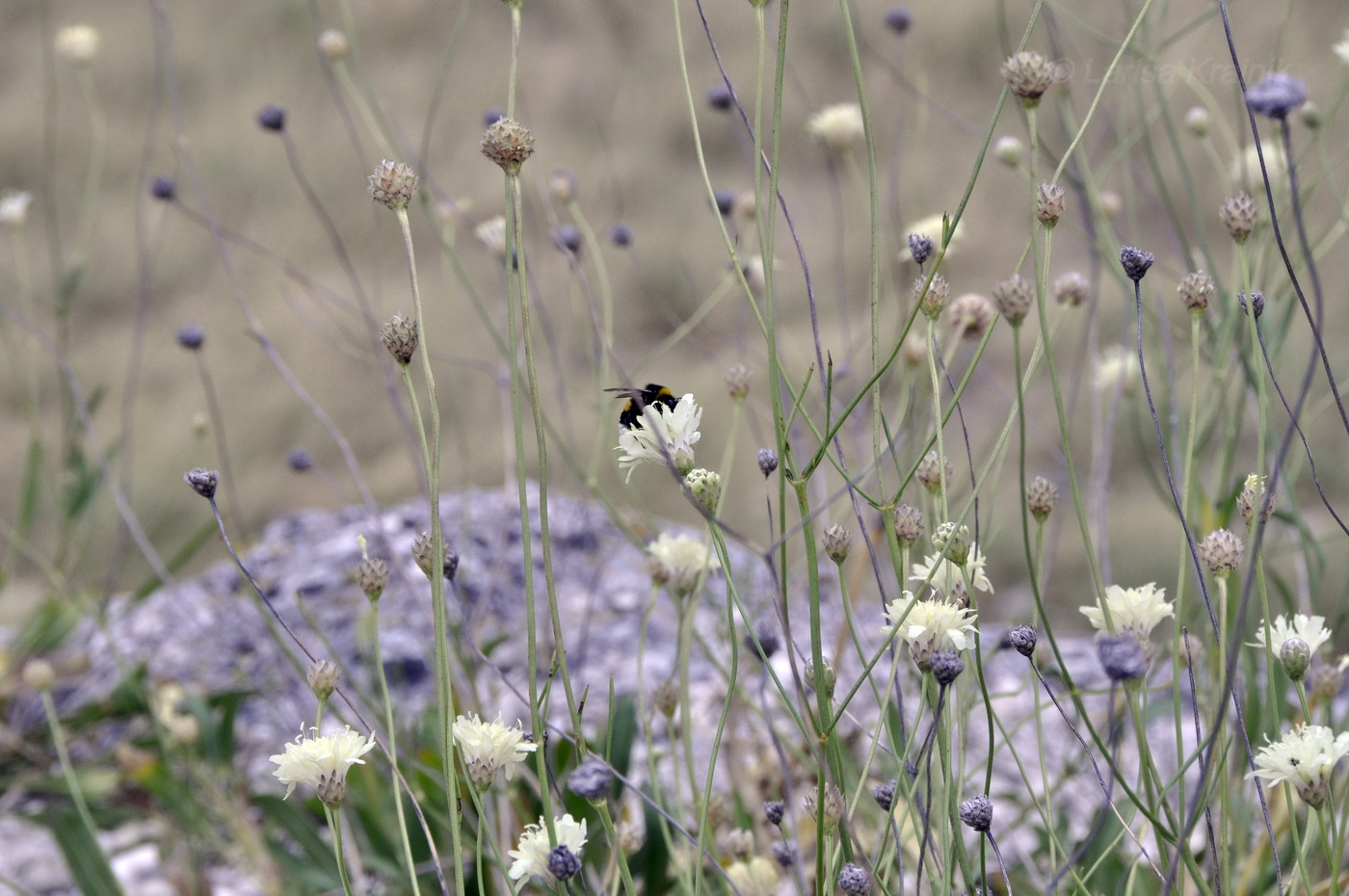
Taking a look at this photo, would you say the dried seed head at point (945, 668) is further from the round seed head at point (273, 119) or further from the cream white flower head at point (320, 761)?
the round seed head at point (273, 119)

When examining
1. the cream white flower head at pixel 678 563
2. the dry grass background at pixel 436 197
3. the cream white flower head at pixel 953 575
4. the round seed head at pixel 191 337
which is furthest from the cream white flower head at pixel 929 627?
the dry grass background at pixel 436 197

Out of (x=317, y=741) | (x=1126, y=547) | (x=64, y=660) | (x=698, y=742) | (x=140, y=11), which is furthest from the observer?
(x=140, y=11)

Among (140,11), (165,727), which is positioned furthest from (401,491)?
(140,11)

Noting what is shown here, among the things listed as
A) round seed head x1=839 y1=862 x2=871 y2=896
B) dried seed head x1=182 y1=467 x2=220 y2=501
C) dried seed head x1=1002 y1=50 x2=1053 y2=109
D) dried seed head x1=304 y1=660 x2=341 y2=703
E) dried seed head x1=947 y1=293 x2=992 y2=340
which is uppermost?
dried seed head x1=1002 y1=50 x2=1053 y2=109

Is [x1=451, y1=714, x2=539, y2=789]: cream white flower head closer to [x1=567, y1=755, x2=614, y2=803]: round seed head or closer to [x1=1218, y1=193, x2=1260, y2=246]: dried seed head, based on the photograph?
[x1=567, y1=755, x2=614, y2=803]: round seed head

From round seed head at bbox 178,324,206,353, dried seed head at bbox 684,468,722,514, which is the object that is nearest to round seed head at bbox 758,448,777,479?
dried seed head at bbox 684,468,722,514

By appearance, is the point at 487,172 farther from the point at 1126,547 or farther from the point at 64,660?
the point at 1126,547

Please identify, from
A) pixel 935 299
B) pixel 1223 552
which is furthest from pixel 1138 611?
pixel 935 299
